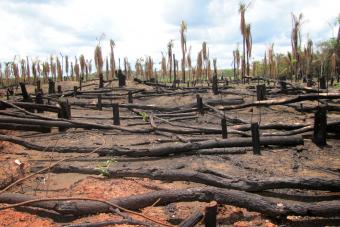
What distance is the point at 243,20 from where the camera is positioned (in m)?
34.7

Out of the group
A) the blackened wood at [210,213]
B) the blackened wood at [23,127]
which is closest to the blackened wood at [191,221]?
the blackened wood at [210,213]

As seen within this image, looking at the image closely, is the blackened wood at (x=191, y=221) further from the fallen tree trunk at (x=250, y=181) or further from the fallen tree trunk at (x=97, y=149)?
the fallen tree trunk at (x=97, y=149)

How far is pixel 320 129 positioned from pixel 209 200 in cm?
467

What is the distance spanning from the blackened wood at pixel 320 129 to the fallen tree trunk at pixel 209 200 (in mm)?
4058

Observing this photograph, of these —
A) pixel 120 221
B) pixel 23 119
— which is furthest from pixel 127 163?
pixel 23 119

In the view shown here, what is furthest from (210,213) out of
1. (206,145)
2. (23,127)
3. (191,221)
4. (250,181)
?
(23,127)

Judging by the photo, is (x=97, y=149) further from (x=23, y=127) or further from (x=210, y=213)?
(x=210, y=213)

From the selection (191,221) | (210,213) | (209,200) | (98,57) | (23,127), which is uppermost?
(98,57)

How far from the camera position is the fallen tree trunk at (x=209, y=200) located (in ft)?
15.6

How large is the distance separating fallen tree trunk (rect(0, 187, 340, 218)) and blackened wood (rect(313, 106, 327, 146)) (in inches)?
160

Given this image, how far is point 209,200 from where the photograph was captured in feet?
16.6

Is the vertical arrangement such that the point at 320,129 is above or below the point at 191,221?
above

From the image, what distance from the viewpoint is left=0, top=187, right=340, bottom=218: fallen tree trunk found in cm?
475

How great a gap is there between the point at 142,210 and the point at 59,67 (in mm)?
47390
